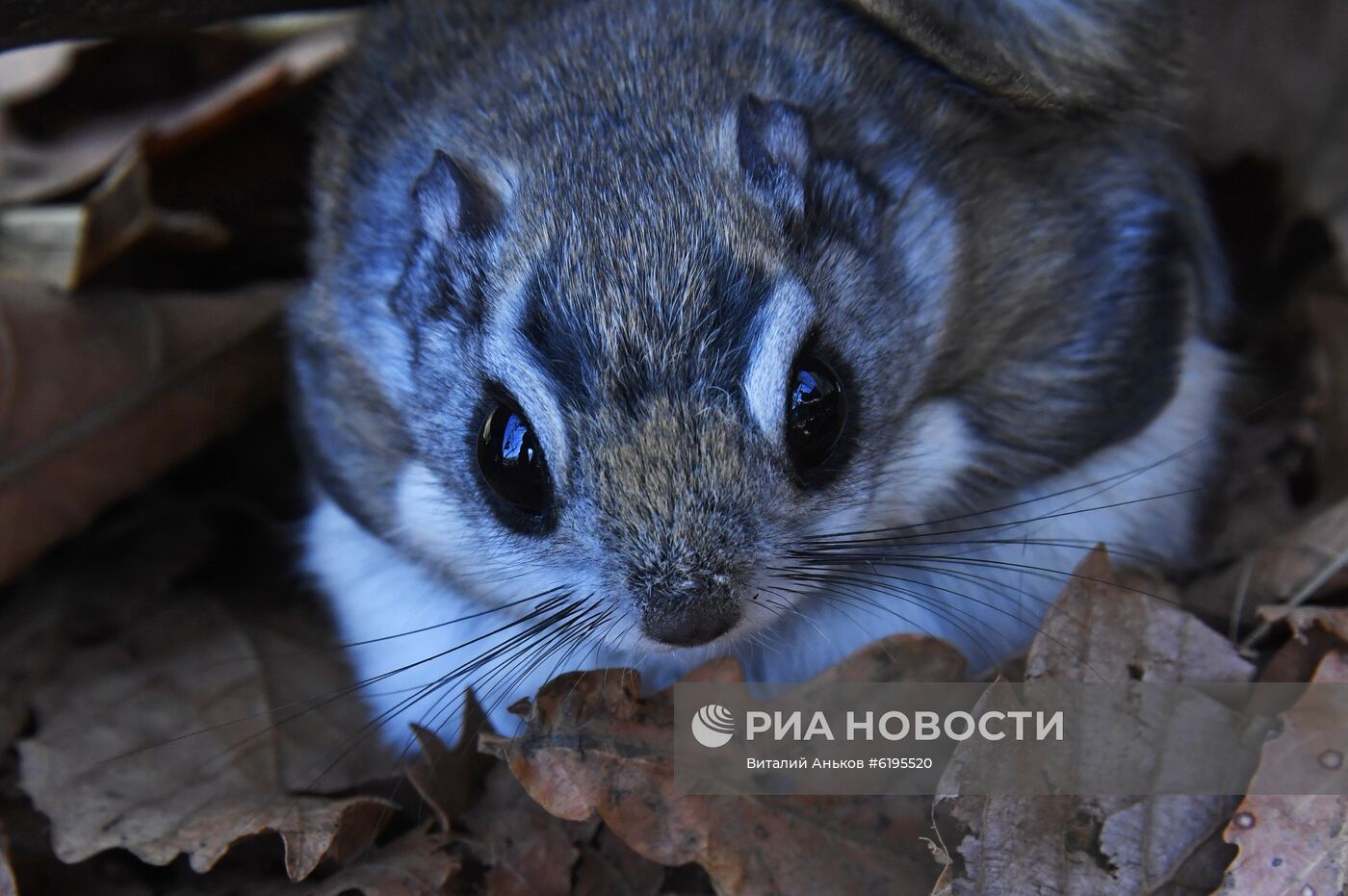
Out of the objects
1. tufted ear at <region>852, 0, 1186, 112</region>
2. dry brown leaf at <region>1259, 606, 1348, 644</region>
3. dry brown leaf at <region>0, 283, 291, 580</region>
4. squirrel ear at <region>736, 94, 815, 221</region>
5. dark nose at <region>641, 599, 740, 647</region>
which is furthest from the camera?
dry brown leaf at <region>0, 283, 291, 580</region>

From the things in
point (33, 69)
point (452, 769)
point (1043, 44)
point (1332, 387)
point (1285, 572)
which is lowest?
point (452, 769)

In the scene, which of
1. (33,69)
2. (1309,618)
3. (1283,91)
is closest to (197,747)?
(33,69)

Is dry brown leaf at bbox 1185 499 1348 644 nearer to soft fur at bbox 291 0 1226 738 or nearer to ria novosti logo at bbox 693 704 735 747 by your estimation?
soft fur at bbox 291 0 1226 738

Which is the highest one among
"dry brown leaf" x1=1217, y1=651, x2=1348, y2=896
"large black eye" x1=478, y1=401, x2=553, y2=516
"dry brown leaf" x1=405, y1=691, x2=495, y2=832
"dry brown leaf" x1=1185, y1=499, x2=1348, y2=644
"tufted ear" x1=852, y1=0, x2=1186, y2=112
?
"tufted ear" x1=852, y1=0, x2=1186, y2=112

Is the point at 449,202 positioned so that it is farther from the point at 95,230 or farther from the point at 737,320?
the point at 95,230

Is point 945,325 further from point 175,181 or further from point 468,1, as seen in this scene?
point 175,181

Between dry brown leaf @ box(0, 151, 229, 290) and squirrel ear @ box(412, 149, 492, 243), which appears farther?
dry brown leaf @ box(0, 151, 229, 290)

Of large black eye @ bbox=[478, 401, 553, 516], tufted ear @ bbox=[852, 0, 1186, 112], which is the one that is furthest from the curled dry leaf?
tufted ear @ bbox=[852, 0, 1186, 112]
